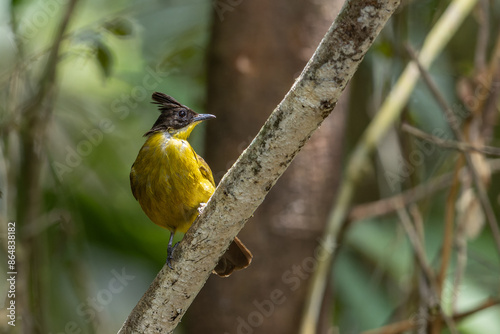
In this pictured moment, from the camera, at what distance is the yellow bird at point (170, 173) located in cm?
252

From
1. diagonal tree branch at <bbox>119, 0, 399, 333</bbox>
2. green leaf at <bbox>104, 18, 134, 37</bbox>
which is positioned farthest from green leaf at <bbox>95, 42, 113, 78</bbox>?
diagonal tree branch at <bbox>119, 0, 399, 333</bbox>

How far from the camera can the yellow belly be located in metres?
2.52

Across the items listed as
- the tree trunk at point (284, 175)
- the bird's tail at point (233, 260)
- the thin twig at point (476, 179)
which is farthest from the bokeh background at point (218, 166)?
the bird's tail at point (233, 260)

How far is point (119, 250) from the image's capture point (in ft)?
15.7

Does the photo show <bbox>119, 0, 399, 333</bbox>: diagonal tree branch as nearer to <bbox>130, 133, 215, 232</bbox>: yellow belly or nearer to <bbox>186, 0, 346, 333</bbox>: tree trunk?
<bbox>130, 133, 215, 232</bbox>: yellow belly

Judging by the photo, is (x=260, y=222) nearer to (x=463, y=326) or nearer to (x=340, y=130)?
(x=340, y=130)

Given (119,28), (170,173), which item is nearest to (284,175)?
(119,28)

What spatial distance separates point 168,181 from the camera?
99.3 inches

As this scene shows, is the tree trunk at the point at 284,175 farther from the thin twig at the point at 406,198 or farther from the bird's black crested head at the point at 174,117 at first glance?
the bird's black crested head at the point at 174,117

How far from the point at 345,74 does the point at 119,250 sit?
347cm

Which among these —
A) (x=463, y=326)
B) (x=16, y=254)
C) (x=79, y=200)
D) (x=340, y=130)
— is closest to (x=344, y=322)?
(x=463, y=326)

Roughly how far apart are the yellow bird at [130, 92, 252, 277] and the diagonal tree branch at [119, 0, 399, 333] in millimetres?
478

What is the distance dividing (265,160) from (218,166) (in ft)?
6.91

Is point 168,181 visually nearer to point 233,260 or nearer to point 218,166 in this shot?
point 233,260
